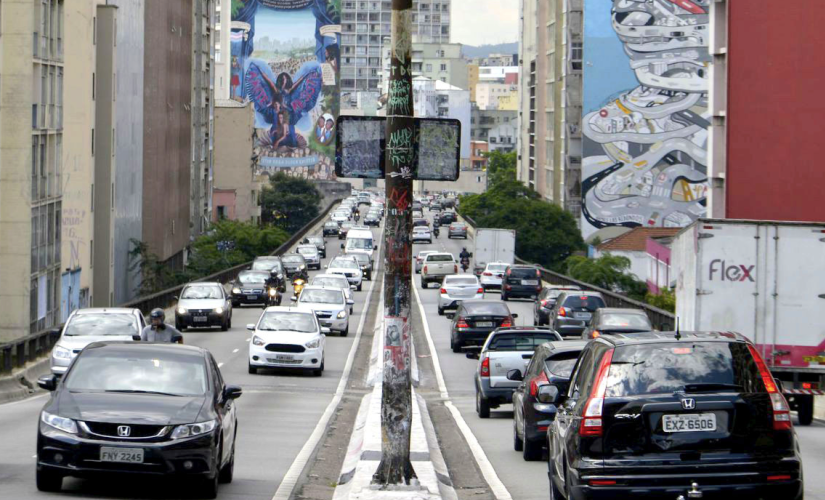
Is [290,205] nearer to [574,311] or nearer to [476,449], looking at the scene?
[574,311]

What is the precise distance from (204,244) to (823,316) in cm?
8548

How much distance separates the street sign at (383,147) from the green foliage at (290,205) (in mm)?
156188

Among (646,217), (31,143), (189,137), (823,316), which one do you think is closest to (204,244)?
(189,137)

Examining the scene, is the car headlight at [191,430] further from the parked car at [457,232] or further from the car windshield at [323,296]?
the parked car at [457,232]

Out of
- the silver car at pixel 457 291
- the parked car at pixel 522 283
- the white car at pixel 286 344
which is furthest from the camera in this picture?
the parked car at pixel 522 283

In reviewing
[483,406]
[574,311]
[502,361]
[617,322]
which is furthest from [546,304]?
[502,361]

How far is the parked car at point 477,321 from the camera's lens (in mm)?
38031

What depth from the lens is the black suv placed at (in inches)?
369

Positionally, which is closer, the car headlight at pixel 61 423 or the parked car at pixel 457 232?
the car headlight at pixel 61 423

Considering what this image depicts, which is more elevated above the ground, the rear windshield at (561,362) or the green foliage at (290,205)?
the green foliage at (290,205)

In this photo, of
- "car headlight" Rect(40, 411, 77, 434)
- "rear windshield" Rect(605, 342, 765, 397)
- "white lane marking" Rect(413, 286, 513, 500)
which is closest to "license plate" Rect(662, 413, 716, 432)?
"rear windshield" Rect(605, 342, 765, 397)

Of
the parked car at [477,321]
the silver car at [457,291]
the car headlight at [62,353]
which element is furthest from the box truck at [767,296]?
the silver car at [457,291]

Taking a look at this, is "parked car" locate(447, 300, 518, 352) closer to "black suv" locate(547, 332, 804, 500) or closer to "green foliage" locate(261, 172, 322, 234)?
"black suv" locate(547, 332, 804, 500)

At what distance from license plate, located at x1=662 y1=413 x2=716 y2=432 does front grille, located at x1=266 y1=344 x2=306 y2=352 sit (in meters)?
22.2
